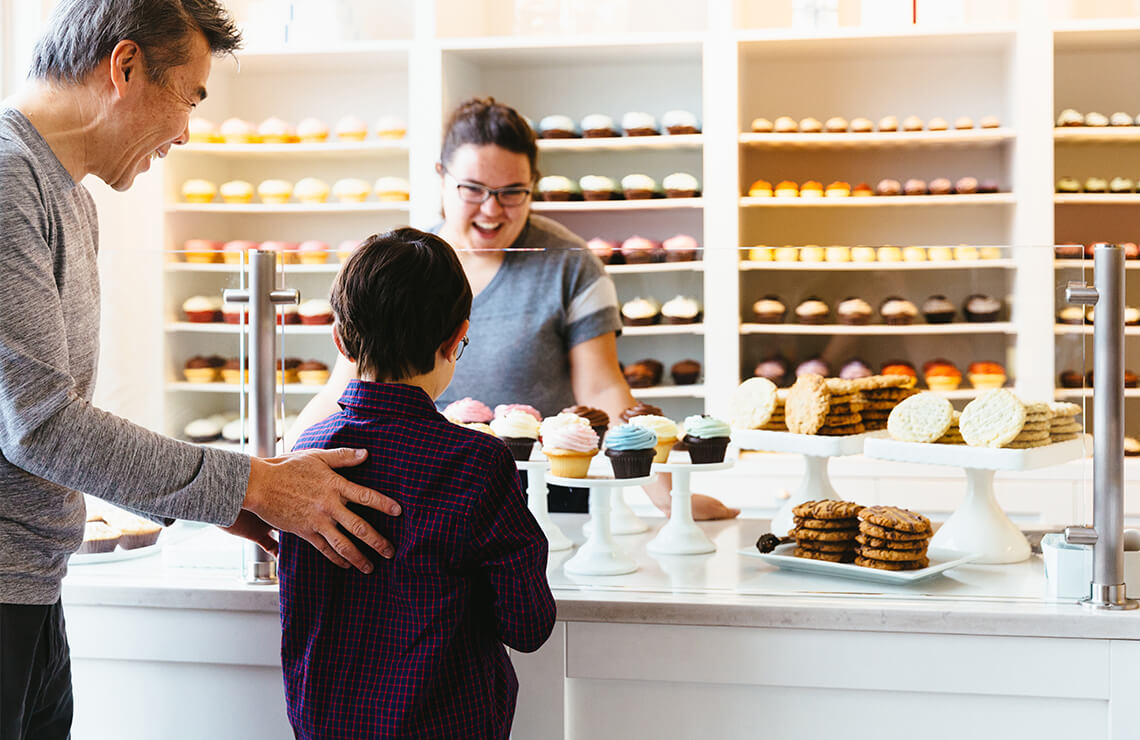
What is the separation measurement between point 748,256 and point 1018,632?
62 centimetres

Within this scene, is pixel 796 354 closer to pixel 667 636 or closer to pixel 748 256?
pixel 748 256

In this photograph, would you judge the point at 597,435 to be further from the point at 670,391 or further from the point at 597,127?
the point at 597,127

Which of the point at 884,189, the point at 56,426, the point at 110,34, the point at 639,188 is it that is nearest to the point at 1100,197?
the point at 884,189

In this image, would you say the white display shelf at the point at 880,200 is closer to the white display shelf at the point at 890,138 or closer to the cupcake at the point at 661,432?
the white display shelf at the point at 890,138

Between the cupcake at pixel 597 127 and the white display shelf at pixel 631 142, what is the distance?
15 millimetres

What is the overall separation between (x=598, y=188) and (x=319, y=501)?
2.80 meters

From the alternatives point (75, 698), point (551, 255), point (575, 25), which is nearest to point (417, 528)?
point (551, 255)

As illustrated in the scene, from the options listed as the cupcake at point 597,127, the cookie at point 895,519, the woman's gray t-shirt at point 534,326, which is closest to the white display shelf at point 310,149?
the cupcake at point 597,127

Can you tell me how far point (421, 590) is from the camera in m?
1.23

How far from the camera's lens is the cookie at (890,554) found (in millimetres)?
1513

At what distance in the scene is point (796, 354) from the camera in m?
1.63

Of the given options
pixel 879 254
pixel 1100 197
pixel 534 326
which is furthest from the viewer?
pixel 1100 197

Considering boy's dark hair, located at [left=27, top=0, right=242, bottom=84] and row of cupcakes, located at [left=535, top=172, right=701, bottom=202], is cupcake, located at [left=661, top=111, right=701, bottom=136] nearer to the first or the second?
row of cupcakes, located at [left=535, top=172, right=701, bottom=202]

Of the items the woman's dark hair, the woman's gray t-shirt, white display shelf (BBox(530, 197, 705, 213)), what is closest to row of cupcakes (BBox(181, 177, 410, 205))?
white display shelf (BBox(530, 197, 705, 213))
